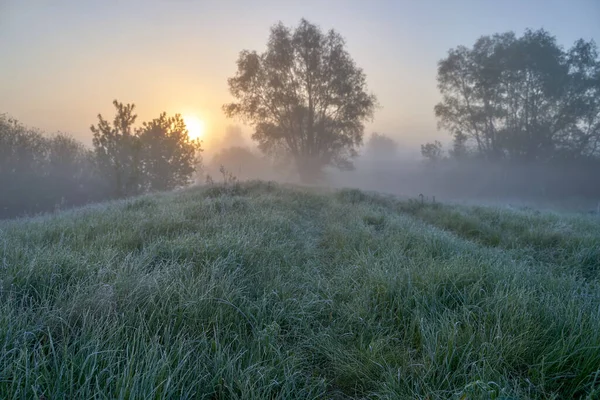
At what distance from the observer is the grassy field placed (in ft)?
5.23

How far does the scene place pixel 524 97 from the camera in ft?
77.3

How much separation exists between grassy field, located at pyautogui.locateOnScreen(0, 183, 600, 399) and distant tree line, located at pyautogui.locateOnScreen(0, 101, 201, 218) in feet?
71.9

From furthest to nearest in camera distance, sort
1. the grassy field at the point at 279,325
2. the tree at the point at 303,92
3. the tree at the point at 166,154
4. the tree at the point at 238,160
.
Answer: the tree at the point at 238,160 < the tree at the point at 166,154 < the tree at the point at 303,92 < the grassy field at the point at 279,325

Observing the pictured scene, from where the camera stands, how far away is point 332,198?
9.80 metres

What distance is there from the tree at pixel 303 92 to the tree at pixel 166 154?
797cm

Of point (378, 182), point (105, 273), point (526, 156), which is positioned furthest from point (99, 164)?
point (526, 156)

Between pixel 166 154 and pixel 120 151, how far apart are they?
12.9 ft

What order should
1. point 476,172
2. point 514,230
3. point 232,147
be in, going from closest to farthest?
point 514,230 → point 476,172 → point 232,147

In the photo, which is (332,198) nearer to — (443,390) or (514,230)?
(514,230)

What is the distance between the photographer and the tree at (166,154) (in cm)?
2498

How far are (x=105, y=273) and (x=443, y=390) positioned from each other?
108 inches

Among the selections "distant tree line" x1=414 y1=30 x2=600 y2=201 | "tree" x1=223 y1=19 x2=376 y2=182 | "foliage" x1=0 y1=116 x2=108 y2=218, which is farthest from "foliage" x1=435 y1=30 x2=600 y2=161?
"foliage" x1=0 y1=116 x2=108 y2=218

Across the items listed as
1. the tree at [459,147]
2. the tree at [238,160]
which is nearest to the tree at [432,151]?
the tree at [459,147]

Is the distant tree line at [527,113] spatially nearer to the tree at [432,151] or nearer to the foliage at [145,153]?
the tree at [432,151]
